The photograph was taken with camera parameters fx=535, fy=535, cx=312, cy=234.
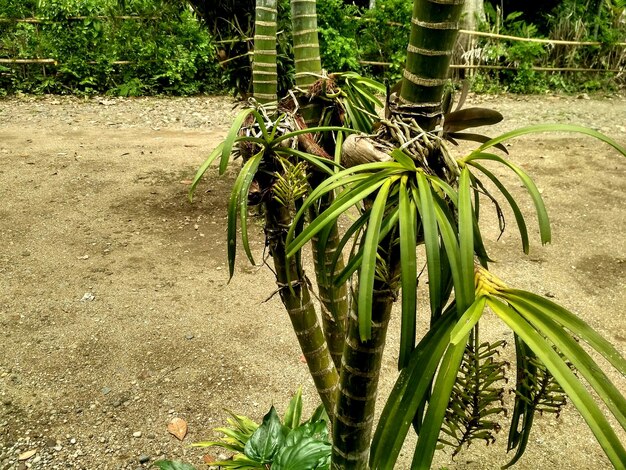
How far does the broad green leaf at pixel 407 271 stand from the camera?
77 centimetres

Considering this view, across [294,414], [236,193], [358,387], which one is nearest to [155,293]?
[294,414]

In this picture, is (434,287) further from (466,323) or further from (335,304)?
(335,304)

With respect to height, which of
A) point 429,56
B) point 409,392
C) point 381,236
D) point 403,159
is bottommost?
point 409,392

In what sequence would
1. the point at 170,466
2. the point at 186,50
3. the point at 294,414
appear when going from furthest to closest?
the point at 186,50
the point at 294,414
the point at 170,466

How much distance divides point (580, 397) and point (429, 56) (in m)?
0.54

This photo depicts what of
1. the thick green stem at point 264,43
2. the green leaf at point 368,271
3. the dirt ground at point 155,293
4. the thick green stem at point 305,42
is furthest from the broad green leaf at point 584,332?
the dirt ground at point 155,293

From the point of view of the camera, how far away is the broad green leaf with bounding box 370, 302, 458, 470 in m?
0.79

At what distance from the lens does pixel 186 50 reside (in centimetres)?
740

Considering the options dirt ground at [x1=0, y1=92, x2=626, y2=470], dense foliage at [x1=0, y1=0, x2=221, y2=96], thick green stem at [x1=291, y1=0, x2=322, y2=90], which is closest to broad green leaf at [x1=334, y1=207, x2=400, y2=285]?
thick green stem at [x1=291, y1=0, x2=322, y2=90]

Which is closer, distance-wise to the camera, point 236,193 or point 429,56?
point 429,56

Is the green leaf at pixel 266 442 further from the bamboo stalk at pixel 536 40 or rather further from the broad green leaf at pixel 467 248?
the bamboo stalk at pixel 536 40

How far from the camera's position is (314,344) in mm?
1625

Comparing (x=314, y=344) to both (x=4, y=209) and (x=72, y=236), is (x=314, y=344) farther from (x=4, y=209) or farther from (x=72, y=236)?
(x=4, y=209)

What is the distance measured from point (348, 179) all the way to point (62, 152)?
17.2ft
